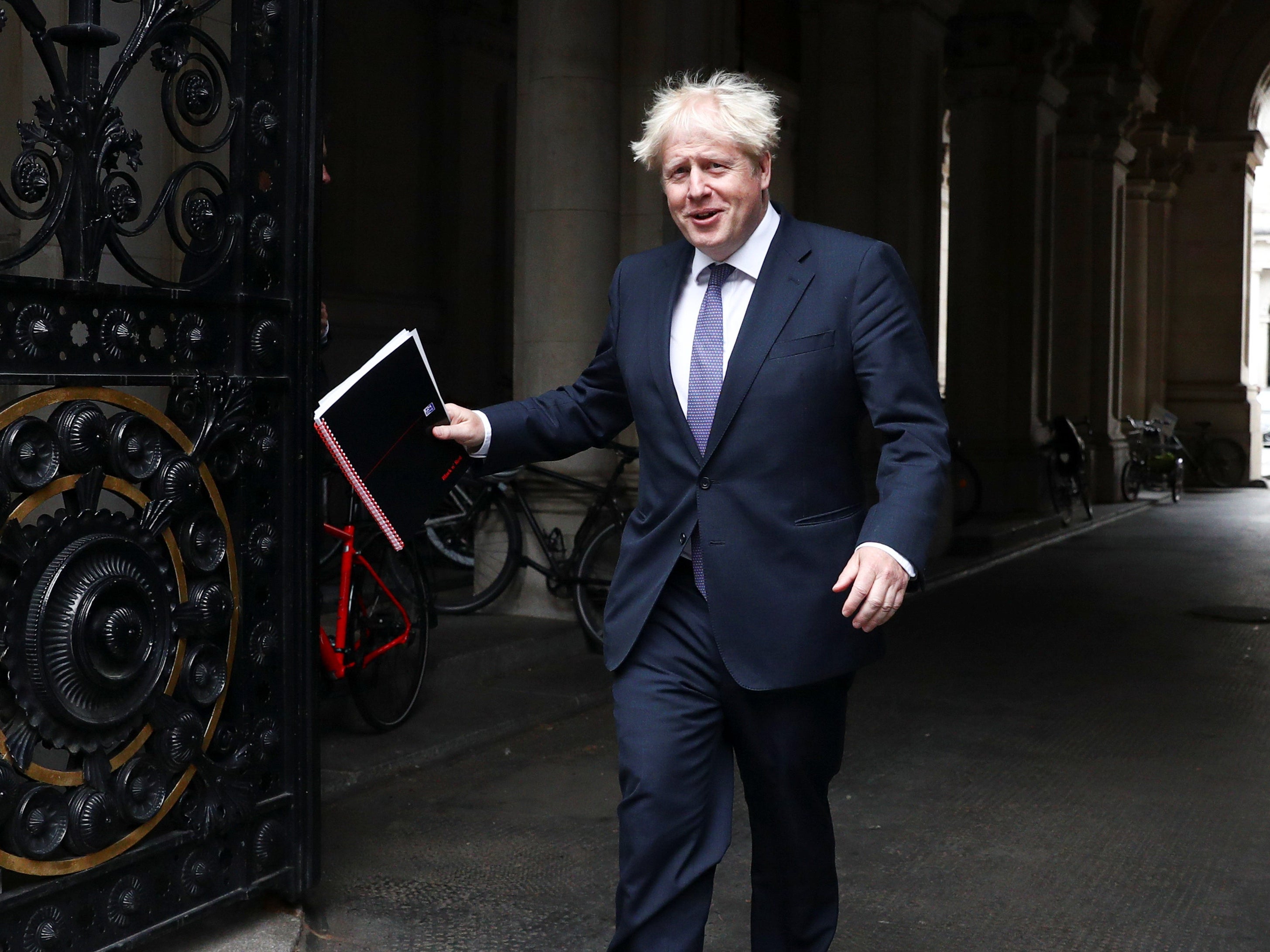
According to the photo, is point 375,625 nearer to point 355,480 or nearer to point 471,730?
point 471,730

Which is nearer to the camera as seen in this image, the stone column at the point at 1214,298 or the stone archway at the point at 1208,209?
the stone archway at the point at 1208,209

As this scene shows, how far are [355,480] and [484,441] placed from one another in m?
0.32

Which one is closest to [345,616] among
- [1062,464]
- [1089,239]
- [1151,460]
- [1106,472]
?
[1062,464]

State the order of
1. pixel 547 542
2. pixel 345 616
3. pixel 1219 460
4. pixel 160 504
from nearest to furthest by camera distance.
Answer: pixel 160 504
pixel 345 616
pixel 547 542
pixel 1219 460

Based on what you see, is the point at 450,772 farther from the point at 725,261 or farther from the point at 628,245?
the point at 628,245

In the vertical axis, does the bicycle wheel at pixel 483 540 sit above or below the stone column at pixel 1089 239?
below

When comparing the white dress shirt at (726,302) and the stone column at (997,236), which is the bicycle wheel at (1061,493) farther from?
the white dress shirt at (726,302)

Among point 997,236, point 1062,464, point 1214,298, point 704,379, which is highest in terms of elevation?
point 1214,298

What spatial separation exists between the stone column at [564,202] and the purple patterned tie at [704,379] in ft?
18.4

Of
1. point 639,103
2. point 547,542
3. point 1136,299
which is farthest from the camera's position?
point 1136,299

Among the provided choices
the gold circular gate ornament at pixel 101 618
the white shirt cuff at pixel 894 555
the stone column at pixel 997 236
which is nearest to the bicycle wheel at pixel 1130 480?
the stone column at pixel 997 236

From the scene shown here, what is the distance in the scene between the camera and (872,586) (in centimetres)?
279

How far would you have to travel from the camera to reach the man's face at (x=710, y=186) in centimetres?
295

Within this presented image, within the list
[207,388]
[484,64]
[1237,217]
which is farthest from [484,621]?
[1237,217]
